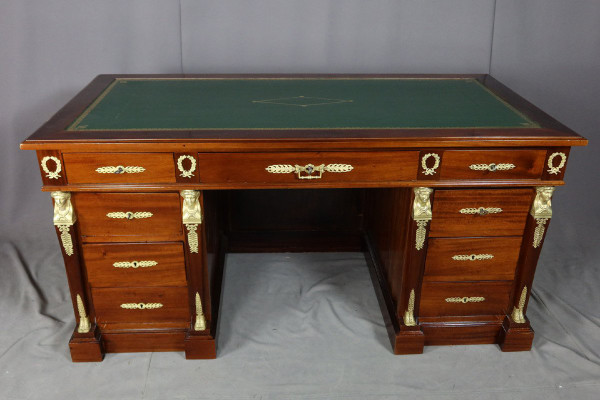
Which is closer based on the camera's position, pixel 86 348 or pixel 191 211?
pixel 191 211

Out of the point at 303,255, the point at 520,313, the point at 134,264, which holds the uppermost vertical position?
the point at 134,264

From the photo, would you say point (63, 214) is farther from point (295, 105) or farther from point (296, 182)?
point (295, 105)

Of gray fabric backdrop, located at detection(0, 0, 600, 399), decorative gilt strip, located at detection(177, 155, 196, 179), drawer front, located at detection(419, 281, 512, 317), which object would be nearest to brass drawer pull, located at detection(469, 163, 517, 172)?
drawer front, located at detection(419, 281, 512, 317)

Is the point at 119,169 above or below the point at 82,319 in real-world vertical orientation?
above

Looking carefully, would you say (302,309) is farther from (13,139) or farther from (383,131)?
(13,139)

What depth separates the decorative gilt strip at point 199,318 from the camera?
87.0 inches

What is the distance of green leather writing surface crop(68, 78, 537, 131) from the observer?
203cm

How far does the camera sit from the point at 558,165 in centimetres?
201

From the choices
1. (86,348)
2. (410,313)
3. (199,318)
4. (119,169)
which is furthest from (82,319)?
(410,313)

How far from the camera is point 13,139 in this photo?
9.91 feet

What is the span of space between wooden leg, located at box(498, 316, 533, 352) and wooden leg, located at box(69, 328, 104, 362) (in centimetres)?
160

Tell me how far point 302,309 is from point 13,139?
5.79 ft

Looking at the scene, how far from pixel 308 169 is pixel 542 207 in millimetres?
865

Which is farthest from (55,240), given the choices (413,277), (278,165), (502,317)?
(502,317)
